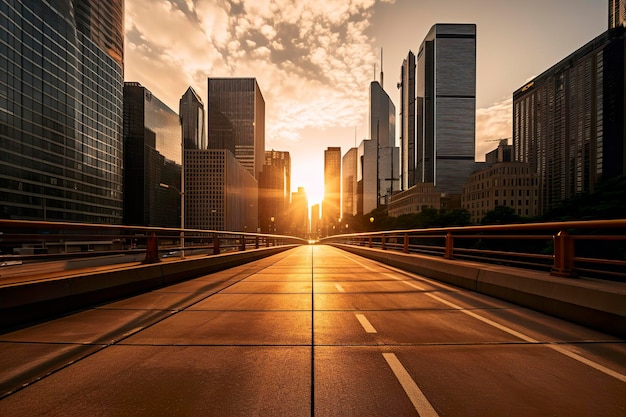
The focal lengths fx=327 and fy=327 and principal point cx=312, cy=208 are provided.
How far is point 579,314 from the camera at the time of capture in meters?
Result: 5.32

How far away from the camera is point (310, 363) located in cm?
386

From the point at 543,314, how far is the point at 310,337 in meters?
4.43

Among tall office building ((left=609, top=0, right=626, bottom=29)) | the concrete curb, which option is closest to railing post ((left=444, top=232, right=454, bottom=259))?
the concrete curb

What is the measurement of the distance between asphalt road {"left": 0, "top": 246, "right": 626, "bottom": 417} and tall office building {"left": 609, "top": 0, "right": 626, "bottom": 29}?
718 feet

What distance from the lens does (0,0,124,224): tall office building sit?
80938 millimetres

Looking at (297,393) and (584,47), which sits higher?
(584,47)

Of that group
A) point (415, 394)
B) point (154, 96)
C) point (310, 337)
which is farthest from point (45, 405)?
point (154, 96)

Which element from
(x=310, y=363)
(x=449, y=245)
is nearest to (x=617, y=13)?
(x=449, y=245)

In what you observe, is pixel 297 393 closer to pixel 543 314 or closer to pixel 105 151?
pixel 543 314

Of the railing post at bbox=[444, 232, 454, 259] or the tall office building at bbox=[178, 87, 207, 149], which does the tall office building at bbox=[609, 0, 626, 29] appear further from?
the railing post at bbox=[444, 232, 454, 259]

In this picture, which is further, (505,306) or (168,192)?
(168,192)

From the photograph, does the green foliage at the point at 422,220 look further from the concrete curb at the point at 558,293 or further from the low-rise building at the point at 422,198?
the concrete curb at the point at 558,293

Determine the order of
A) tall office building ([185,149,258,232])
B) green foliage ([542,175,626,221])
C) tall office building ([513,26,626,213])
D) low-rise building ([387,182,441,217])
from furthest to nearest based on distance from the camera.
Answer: low-rise building ([387,182,441,217])
tall office building ([513,26,626,213])
tall office building ([185,149,258,232])
green foliage ([542,175,626,221])

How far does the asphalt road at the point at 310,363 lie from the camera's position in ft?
9.79
